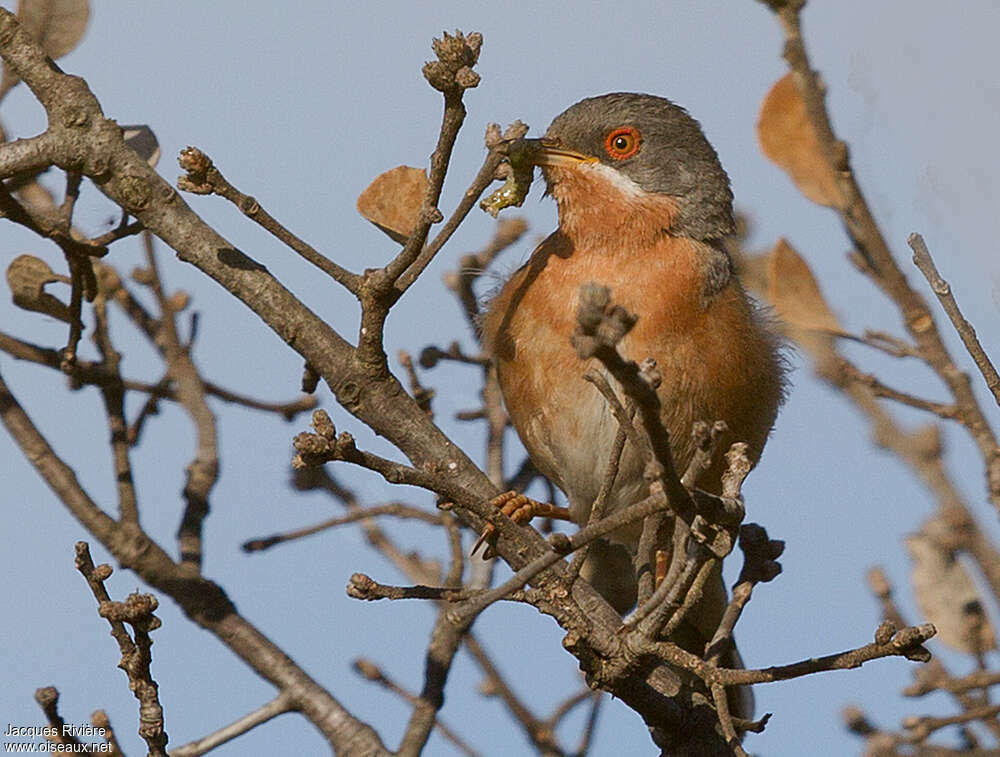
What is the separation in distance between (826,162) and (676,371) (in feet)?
3.28

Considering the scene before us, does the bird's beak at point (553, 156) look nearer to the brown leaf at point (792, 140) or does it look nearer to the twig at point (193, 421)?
the brown leaf at point (792, 140)

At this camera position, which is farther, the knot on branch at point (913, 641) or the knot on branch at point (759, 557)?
the knot on branch at point (759, 557)

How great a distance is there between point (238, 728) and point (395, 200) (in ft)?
6.28

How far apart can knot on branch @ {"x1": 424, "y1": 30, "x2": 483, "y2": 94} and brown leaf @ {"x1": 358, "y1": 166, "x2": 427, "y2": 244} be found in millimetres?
976

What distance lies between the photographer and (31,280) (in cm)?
499

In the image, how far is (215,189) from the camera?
370cm

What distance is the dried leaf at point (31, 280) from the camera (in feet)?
16.4

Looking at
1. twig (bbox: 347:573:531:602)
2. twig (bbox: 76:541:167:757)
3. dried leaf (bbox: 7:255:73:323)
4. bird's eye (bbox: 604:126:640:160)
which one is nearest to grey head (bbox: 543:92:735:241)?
bird's eye (bbox: 604:126:640:160)

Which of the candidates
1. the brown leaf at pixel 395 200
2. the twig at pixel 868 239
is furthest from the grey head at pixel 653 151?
the brown leaf at pixel 395 200

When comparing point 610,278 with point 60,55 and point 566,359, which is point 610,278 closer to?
point 566,359

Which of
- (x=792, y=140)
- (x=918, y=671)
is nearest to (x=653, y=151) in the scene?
(x=792, y=140)

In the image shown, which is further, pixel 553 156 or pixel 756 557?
pixel 553 156

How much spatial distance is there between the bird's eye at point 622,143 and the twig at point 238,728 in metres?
2.85

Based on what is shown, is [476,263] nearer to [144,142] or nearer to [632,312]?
[632,312]
